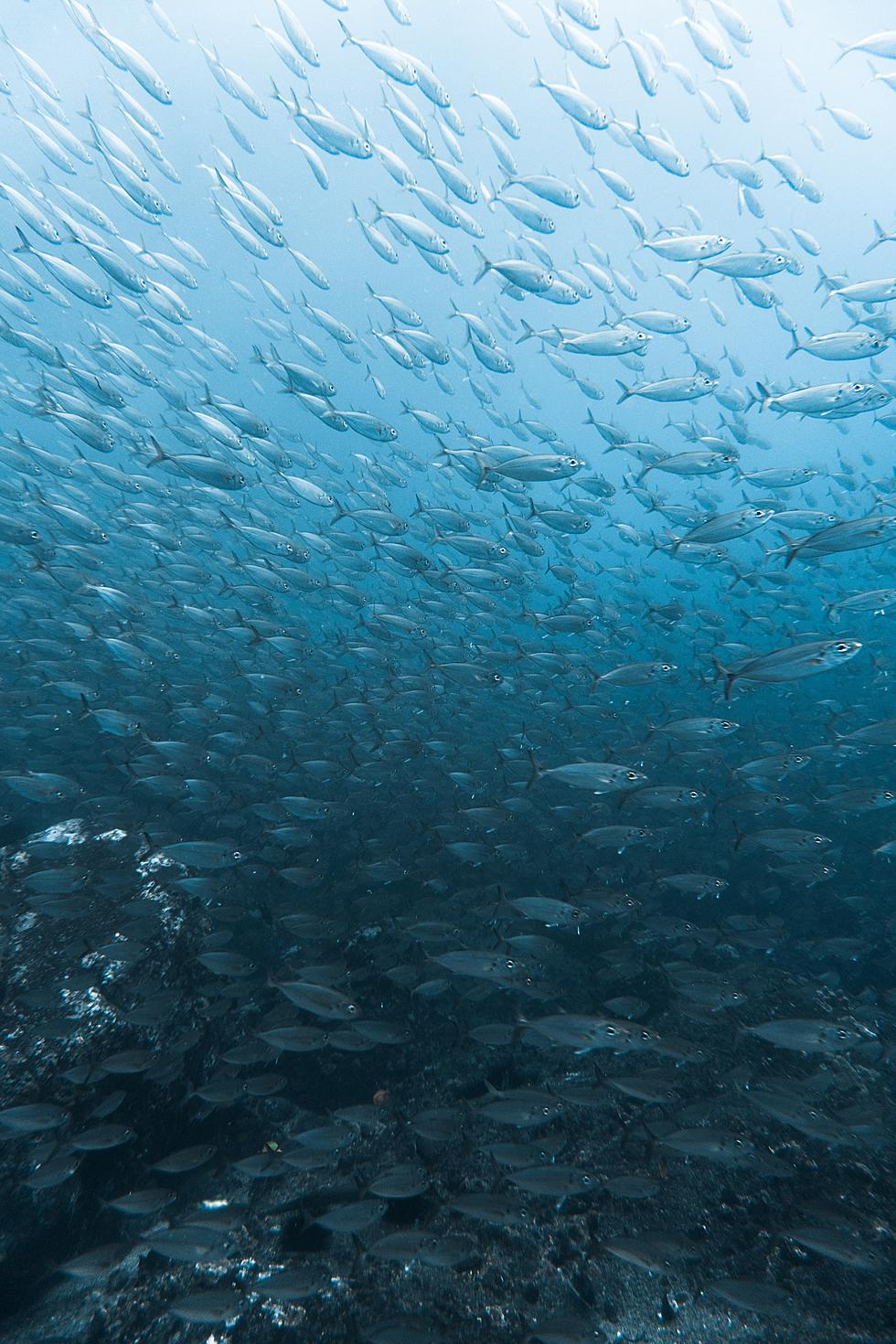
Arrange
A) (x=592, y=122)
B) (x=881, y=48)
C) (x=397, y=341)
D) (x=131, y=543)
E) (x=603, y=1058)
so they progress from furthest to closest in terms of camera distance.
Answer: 1. (x=131, y=543)
2. (x=397, y=341)
3. (x=592, y=122)
4. (x=881, y=48)
5. (x=603, y=1058)

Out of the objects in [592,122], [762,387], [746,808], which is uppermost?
[592,122]

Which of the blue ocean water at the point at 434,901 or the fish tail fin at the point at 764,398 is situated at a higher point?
the fish tail fin at the point at 764,398

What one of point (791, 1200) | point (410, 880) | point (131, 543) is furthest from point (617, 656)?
point (131, 543)

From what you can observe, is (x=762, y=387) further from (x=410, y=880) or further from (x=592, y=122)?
(x=410, y=880)

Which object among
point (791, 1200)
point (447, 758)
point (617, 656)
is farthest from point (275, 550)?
point (791, 1200)

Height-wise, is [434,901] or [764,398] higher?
[764,398]

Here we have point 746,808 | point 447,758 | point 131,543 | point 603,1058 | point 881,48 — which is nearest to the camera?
point 603,1058

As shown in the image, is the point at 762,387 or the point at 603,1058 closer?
the point at 603,1058

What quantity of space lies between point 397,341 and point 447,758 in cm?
763

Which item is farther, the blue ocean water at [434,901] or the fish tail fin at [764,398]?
the fish tail fin at [764,398]

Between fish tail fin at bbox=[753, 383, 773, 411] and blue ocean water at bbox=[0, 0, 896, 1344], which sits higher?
fish tail fin at bbox=[753, 383, 773, 411]

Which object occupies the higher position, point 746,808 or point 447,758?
point 746,808

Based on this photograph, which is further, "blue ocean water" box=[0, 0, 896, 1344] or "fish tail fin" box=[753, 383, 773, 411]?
"fish tail fin" box=[753, 383, 773, 411]

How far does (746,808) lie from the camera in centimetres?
631
